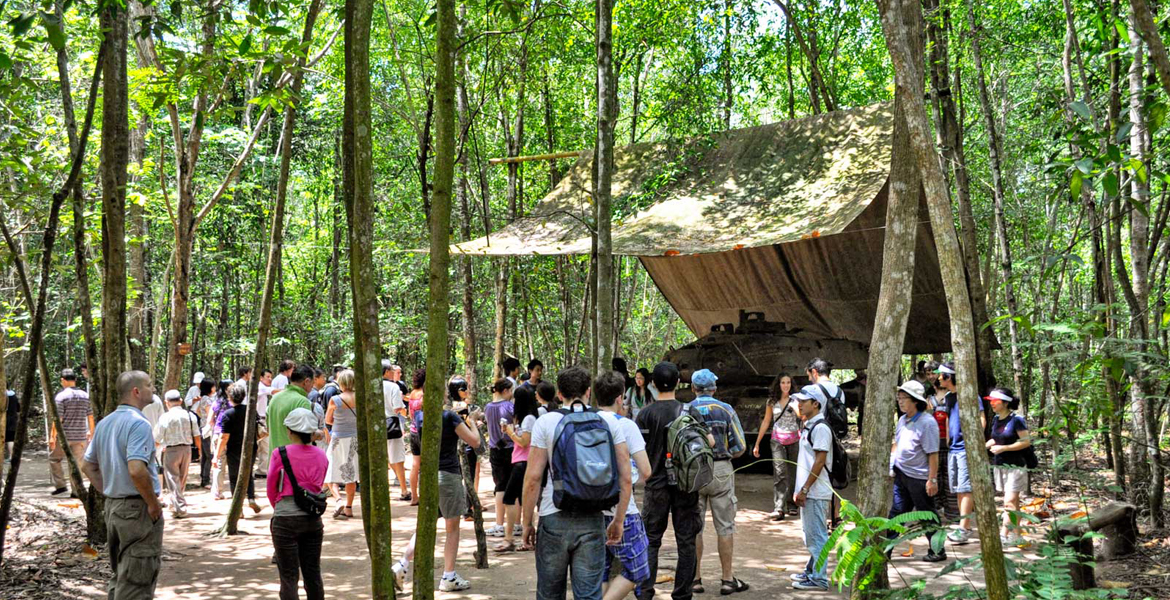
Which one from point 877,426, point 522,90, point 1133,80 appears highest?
point 522,90

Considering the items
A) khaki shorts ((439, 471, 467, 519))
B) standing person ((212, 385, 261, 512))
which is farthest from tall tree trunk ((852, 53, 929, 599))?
standing person ((212, 385, 261, 512))

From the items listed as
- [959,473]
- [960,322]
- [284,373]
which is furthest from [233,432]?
[960,322]

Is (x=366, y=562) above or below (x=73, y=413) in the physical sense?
below

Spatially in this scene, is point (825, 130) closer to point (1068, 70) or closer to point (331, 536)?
point (1068, 70)

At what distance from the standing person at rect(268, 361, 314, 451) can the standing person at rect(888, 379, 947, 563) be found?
15.0ft

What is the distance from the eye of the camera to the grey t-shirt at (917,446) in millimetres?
7141

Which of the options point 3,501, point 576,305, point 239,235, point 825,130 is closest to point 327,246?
point 239,235

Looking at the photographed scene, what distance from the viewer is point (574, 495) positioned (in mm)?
4215

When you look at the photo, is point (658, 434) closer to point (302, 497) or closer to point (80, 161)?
point (302, 497)

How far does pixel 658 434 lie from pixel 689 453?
0.32 m

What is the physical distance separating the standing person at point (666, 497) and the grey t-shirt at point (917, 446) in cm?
226

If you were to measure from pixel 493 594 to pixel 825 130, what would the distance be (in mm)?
6606

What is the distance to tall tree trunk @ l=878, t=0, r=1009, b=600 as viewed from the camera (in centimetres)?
402

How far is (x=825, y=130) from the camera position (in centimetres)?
1037
